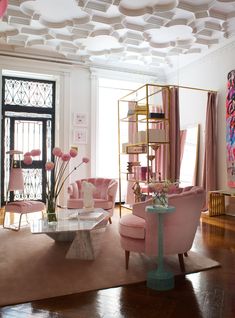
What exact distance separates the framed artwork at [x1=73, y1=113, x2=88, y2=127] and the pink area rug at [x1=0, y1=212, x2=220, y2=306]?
3.56m

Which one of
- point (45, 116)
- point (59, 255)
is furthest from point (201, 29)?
point (59, 255)

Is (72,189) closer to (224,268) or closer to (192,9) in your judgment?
(224,268)

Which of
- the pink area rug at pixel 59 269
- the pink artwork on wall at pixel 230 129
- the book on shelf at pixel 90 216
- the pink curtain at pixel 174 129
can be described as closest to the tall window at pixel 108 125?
the pink curtain at pixel 174 129

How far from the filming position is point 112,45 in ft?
20.2

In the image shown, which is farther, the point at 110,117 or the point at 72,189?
the point at 110,117

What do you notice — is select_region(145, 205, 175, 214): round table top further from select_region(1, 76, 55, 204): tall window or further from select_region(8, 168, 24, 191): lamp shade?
select_region(1, 76, 55, 204): tall window

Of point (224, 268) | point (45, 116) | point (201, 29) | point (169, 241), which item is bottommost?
point (224, 268)

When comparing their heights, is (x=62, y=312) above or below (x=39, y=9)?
below

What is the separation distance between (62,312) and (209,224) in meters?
3.58

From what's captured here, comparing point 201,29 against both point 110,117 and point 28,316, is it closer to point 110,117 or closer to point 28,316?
point 110,117

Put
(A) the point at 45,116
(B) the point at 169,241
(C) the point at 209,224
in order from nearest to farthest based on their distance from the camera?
(B) the point at 169,241, (C) the point at 209,224, (A) the point at 45,116

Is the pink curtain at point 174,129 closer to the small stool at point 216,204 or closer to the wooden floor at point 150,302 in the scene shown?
the small stool at point 216,204

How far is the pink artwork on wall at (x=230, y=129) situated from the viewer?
5711 mm

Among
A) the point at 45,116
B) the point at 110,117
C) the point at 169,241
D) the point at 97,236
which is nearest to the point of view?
the point at 169,241
